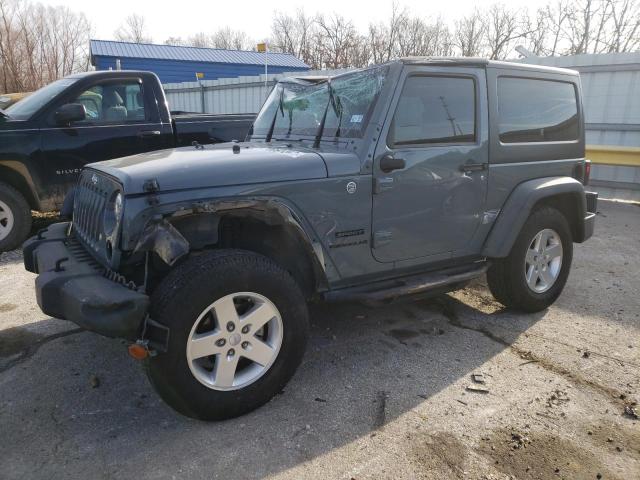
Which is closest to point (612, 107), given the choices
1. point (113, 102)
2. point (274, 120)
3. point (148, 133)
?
point (274, 120)

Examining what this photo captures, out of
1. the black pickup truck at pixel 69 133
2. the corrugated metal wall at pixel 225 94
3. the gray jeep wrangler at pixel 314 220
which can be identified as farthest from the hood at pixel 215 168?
the corrugated metal wall at pixel 225 94

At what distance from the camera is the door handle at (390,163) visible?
10.3ft

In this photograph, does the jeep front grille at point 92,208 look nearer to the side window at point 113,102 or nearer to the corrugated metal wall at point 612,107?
the side window at point 113,102

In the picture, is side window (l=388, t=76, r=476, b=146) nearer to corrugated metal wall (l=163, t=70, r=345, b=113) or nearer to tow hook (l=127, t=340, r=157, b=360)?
tow hook (l=127, t=340, r=157, b=360)

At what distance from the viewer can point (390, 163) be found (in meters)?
3.15

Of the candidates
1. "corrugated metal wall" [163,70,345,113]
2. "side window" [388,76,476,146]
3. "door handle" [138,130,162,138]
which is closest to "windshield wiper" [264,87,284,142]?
"side window" [388,76,476,146]

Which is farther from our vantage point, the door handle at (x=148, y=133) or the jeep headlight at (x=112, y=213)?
the door handle at (x=148, y=133)

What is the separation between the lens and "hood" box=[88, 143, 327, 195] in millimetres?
2604

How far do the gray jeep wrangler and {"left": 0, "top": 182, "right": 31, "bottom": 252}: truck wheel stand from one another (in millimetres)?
2548

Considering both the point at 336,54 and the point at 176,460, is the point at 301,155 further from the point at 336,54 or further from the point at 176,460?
the point at 336,54

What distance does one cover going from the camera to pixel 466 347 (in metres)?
3.63

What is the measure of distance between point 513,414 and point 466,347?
33.3 inches

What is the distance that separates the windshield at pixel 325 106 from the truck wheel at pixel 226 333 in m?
1.23

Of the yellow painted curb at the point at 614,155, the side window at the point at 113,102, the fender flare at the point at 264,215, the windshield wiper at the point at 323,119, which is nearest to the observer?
the fender flare at the point at 264,215
